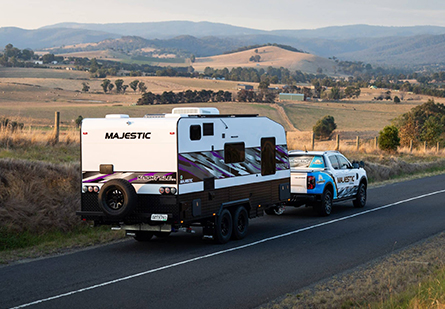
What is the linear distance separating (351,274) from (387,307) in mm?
2625

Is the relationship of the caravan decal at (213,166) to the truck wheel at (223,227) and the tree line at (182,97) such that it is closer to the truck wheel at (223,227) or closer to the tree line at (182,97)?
the truck wheel at (223,227)

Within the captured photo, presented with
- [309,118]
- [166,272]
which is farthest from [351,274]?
[309,118]

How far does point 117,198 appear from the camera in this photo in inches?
448

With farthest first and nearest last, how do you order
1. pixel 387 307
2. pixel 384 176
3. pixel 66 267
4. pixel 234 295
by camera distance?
1. pixel 384 176
2. pixel 66 267
3. pixel 234 295
4. pixel 387 307

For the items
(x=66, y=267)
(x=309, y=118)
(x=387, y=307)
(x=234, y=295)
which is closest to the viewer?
(x=387, y=307)

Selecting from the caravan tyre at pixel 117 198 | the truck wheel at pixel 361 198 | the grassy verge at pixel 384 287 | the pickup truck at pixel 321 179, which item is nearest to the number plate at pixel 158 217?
the caravan tyre at pixel 117 198

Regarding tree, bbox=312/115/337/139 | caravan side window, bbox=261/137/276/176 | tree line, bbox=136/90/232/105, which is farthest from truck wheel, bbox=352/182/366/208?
tree line, bbox=136/90/232/105

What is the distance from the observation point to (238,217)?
1303 cm

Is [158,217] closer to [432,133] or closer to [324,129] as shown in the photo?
[432,133]

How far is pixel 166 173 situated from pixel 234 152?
2.24 metres

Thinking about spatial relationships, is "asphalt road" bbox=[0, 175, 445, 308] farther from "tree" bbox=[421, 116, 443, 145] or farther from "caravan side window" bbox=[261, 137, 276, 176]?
"tree" bbox=[421, 116, 443, 145]

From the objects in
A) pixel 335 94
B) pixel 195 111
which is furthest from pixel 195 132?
pixel 335 94

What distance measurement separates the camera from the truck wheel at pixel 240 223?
1289 centimetres

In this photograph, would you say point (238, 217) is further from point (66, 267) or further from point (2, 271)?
point (2, 271)
